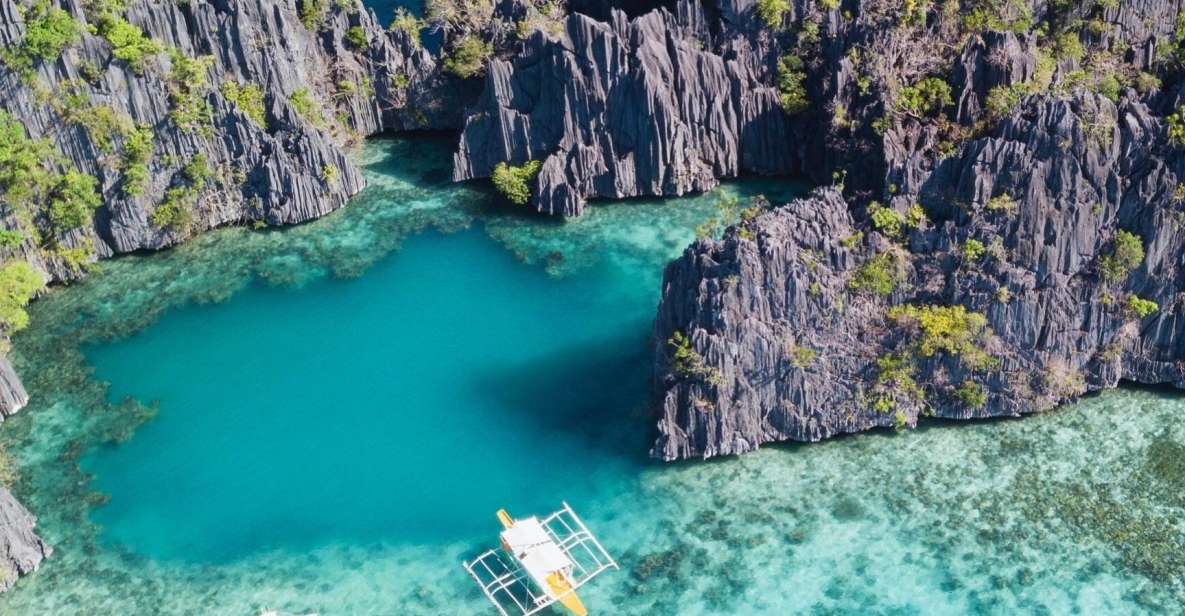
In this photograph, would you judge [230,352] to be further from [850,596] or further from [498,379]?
[850,596]

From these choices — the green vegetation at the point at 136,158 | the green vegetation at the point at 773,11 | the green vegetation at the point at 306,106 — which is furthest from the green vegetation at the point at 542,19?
the green vegetation at the point at 136,158

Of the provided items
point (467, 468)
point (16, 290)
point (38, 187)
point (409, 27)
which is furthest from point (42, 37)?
point (467, 468)

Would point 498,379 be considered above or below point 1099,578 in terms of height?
above

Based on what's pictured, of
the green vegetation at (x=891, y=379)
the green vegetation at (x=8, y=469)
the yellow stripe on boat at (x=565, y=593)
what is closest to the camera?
the yellow stripe on boat at (x=565, y=593)

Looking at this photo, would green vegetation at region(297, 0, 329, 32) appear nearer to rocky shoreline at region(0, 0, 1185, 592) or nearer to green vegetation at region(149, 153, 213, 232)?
rocky shoreline at region(0, 0, 1185, 592)

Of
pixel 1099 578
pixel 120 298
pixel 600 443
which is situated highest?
pixel 120 298

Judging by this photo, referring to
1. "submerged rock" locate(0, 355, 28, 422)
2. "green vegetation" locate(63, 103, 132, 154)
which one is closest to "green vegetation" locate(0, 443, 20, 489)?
"submerged rock" locate(0, 355, 28, 422)

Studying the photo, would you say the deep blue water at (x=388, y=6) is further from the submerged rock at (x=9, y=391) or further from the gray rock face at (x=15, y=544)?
the gray rock face at (x=15, y=544)

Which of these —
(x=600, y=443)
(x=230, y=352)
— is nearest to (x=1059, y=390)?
(x=600, y=443)
